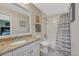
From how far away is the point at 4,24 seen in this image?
66.6 inches

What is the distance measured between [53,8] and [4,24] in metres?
0.87

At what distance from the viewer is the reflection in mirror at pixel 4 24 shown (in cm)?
166

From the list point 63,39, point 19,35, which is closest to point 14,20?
point 19,35

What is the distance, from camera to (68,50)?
184cm

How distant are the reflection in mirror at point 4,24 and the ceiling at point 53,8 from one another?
0.55 metres

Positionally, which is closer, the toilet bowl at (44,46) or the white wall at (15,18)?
the white wall at (15,18)

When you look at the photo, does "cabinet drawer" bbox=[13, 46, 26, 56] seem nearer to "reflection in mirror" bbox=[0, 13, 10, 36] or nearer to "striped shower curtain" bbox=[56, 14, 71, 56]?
"reflection in mirror" bbox=[0, 13, 10, 36]

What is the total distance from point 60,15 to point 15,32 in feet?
2.80

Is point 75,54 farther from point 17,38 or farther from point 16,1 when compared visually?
point 16,1

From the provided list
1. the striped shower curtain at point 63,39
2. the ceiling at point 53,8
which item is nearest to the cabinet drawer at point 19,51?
the striped shower curtain at point 63,39

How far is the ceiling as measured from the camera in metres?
1.74

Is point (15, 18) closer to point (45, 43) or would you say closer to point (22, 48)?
point (22, 48)

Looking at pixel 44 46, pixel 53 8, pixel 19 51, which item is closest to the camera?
pixel 19 51

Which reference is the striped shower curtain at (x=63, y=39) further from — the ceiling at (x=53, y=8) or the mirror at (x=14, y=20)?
the mirror at (x=14, y=20)
